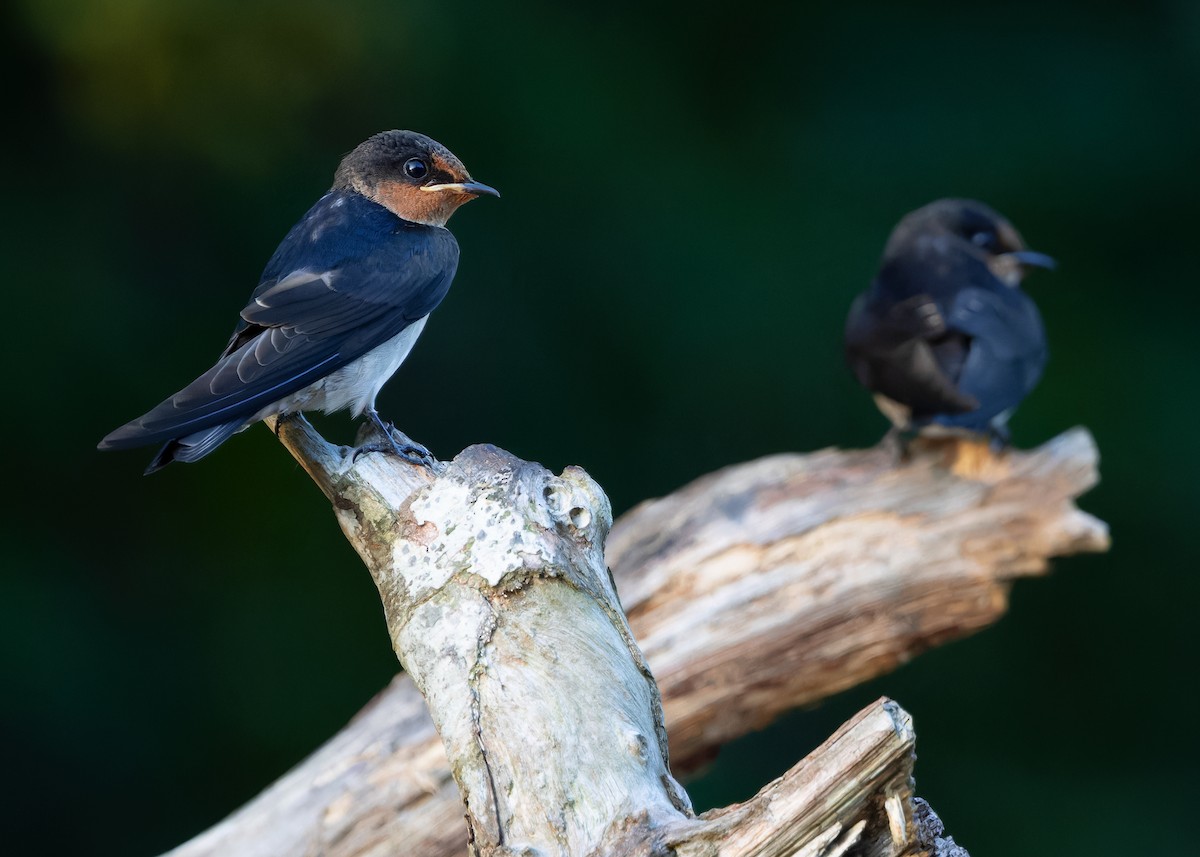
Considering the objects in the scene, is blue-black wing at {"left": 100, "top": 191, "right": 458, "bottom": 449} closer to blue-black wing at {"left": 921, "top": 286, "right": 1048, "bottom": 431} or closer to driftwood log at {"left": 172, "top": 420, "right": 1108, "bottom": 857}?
driftwood log at {"left": 172, "top": 420, "right": 1108, "bottom": 857}

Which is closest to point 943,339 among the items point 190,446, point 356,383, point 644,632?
point 644,632

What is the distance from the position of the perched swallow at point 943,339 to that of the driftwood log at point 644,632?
0.53 ft

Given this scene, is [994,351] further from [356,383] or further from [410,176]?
[356,383]

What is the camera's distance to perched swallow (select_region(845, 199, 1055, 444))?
3312 millimetres

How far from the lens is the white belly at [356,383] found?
2074 millimetres

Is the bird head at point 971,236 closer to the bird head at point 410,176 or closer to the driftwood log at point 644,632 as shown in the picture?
the driftwood log at point 644,632

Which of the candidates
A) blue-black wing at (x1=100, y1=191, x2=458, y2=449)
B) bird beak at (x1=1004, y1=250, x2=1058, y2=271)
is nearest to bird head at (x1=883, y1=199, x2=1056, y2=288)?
bird beak at (x1=1004, y1=250, x2=1058, y2=271)

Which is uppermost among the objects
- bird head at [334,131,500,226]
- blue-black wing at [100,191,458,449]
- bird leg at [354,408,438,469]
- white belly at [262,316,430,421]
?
bird head at [334,131,500,226]

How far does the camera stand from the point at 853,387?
438cm

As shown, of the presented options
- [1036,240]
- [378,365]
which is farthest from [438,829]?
[1036,240]

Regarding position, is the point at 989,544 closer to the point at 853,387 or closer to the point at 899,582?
the point at 899,582

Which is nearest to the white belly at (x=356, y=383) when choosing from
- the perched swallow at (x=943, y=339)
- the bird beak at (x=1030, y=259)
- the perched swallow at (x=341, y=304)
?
the perched swallow at (x=341, y=304)

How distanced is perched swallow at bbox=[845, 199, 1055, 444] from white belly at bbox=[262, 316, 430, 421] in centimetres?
152

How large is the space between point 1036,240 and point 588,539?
3.20 meters
